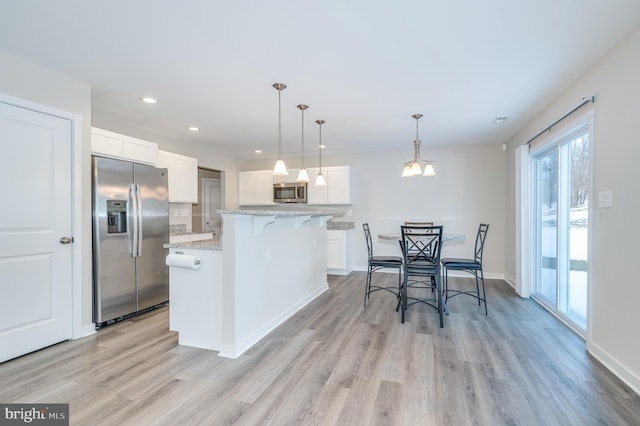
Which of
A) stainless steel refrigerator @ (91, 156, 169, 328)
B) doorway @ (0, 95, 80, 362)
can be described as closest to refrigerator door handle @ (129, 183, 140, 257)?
stainless steel refrigerator @ (91, 156, 169, 328)

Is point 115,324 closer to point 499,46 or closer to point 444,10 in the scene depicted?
point 444,10

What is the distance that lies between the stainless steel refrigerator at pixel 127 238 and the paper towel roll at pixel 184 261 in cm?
99

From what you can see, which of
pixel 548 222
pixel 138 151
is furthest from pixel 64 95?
pixel 548 222

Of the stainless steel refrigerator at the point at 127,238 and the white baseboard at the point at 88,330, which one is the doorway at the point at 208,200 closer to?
the stainless steel refrigerator at the point at 127,238

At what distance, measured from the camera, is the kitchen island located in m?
2.42

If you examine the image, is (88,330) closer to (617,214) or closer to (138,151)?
(138,151)

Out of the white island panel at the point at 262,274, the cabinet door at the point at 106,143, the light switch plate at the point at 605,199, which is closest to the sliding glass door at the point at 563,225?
the light switch plate at the point at 605,199

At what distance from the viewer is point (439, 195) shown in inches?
217

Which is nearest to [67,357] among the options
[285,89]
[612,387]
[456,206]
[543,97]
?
[285,89]

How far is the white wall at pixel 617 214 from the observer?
1.97 meters

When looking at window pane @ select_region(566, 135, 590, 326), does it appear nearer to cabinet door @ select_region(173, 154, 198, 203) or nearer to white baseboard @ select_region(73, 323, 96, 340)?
white baseboard @ select_region(73, 323, 96, 340)

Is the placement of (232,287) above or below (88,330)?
above

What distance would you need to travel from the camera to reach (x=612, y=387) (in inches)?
77.3

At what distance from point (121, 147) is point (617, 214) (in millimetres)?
4640
